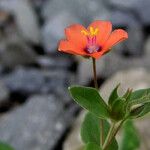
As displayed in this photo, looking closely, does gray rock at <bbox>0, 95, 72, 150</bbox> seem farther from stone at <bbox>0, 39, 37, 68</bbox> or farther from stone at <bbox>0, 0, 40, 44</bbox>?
stone at <bbox>0, 0, 40, 44</bbox>

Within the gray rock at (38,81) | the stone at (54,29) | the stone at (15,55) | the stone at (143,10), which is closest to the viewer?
the gray rock at (38,81)

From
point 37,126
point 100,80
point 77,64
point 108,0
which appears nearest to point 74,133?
point 37,126

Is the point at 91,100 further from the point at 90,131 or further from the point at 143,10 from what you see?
the point at 143,10

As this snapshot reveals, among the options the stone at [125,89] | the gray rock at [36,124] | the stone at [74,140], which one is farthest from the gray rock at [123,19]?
the stone at [74,140]

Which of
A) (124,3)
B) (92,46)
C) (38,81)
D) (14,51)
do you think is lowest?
(38,81)

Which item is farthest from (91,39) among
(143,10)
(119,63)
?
(143,10)

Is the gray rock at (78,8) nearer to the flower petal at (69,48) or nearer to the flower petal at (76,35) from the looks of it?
the flower petal at (76,35)

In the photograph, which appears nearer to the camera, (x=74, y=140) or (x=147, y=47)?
(x=74, y=140)

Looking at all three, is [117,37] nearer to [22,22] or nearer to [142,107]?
[142,107]
